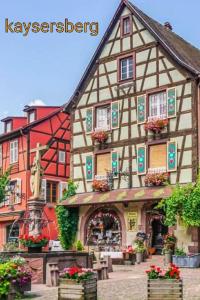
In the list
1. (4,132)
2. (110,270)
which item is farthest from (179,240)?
(4,132)

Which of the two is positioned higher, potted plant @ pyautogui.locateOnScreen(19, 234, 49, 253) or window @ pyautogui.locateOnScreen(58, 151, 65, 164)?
window @ pyautogui.locateOnScreen(58, 151, 65, 164)

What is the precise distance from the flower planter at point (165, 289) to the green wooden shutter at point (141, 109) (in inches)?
610

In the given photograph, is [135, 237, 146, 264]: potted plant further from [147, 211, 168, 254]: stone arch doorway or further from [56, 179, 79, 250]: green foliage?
[56, 179, 79, 250]: green foliage

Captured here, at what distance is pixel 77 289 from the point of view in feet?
38.4

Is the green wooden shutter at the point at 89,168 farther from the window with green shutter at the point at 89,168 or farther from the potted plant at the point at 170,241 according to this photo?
the potted plant at the point at 170,241

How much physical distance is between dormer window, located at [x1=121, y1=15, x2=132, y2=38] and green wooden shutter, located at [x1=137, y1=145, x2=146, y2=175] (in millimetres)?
6045

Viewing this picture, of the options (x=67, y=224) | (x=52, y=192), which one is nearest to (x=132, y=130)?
(x=67, y=224)

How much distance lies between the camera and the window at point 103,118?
28.2 m

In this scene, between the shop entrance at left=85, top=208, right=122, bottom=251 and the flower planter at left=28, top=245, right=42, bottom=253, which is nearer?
the flower planter at left=28, top=245, right=42, bottom=253

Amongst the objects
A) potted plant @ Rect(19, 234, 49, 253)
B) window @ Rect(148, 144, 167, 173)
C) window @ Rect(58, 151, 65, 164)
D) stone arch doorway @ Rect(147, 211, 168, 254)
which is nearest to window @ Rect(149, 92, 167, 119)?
window @ Rect(148, 144, 167, 173)

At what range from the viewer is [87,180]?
92.7ft

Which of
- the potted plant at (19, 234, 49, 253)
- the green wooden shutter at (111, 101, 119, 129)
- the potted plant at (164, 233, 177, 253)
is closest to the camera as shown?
the potted plant at (19, 234, 49, 253)

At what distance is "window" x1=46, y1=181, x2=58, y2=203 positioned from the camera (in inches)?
1372

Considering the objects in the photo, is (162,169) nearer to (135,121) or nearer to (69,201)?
(135,121)
